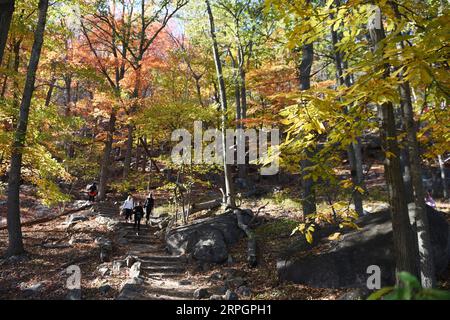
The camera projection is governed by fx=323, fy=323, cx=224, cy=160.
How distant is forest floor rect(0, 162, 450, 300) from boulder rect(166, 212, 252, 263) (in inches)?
18.2

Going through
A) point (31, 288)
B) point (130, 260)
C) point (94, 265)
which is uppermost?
point (130, 260)

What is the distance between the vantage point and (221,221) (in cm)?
1376

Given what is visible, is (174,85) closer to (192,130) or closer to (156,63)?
(156,63)

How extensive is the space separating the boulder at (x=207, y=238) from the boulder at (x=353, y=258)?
2.84 meters

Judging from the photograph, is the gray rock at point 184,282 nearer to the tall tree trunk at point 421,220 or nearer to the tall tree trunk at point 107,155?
the tall tree trunk at point 421,220

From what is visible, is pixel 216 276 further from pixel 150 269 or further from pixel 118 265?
pixel 118 265

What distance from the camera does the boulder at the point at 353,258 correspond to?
331 inches

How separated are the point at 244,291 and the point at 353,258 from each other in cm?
308

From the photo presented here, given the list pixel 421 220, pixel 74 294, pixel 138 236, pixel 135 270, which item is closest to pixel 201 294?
pixel 135 270

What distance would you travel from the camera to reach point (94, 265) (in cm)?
1096

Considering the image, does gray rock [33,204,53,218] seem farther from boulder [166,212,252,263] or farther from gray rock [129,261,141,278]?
gray rock [129,261,141,278]

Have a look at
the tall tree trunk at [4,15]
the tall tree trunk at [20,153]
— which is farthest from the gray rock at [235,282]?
the tall tree trunk at [4,15]

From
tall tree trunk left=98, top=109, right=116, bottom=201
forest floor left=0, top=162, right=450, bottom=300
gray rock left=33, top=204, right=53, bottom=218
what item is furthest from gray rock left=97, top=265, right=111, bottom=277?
gray rock left=33, top=204, right=53, bottom=218

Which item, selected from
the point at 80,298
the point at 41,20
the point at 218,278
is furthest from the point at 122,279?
the point at 41,20
